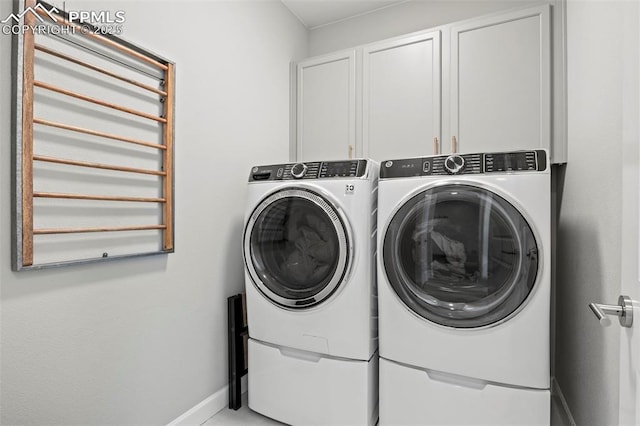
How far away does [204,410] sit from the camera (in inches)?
73.6

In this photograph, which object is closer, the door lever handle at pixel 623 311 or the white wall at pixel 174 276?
the door lever handle at pixel 623 311

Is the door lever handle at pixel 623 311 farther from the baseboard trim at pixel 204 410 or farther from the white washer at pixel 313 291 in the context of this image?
the baseboard trim at pixel 204 410

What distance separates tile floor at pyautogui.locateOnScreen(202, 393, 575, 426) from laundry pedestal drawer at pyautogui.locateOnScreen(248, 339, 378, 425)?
0.06 meters

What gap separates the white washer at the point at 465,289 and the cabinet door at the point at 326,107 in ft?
2.55

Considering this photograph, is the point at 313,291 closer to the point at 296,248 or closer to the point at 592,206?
the point at 296,248

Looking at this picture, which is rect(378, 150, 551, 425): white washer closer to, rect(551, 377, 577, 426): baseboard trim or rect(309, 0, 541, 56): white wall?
rect(551, 377, 577, 426): baseboard trim

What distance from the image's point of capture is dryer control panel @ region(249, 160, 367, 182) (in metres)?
1.69

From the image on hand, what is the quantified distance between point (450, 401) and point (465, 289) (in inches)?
19.5

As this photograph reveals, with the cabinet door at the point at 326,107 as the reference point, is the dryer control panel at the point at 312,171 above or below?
below

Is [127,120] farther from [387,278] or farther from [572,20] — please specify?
[572,20]

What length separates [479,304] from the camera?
4.85ft

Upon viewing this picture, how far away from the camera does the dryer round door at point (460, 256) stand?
56.1 inches

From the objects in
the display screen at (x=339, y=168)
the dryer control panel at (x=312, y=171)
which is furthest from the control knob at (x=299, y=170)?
the display screen at (x=339, y=168)

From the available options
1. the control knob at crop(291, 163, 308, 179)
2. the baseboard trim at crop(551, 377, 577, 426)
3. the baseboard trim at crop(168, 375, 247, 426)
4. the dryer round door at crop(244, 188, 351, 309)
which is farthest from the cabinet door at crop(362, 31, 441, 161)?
the baseboard trim at crop(168, 375, 247, 426)
